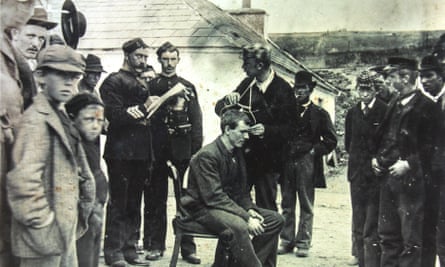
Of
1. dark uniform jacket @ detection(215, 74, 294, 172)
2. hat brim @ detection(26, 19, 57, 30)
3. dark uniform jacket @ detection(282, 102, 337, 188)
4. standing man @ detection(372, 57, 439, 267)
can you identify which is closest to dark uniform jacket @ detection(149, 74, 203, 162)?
dark uniform jacket @ detection(215, 74, 294, 172)

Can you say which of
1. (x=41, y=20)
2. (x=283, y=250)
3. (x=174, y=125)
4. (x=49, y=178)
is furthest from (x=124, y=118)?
(x=283, y=250)

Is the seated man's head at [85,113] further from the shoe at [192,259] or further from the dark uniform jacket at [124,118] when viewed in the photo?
the shoe at [192,259]

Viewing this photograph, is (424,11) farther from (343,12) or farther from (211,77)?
(211,77)

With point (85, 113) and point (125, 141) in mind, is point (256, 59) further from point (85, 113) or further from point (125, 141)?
point (85, 113)

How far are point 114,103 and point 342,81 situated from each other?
5.56ft

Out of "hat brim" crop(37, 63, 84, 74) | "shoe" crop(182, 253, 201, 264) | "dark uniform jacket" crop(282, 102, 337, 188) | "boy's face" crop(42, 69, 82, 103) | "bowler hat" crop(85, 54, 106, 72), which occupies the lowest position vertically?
"shoe" crop(182, 253, 201, 264)

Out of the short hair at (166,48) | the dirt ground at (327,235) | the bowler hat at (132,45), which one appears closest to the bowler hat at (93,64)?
the bowler hat at (132,45)

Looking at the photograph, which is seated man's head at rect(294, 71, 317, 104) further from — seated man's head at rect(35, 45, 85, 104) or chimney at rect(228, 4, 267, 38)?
seated man's head at rect(35, 45, 85, 104)

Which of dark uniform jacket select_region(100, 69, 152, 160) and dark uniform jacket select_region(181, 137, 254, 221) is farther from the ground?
dark uniform jacket select_region(100, 69, 152, 160)

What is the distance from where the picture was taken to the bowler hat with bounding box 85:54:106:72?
4066mm

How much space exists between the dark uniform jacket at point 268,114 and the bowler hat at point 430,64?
89 centimetres

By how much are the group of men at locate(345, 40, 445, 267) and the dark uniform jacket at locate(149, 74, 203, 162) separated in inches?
47.1

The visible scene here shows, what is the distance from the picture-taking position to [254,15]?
177 inches

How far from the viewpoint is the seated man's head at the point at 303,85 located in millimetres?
4691
